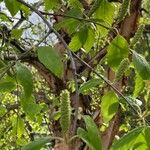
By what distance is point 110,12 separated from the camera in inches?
40.1

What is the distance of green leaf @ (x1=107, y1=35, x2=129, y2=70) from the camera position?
88 cm

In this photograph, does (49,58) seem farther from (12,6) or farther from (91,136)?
(12,6)

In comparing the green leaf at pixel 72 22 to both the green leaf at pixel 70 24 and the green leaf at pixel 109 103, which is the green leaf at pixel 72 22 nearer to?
the green leaf at pixel 70 24

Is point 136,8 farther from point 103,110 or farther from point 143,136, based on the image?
point 143,136

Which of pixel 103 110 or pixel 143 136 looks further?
pixel 103 110

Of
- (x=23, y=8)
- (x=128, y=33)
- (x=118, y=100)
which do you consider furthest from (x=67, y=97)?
(x=128, y=33)

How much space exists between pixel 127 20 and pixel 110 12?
1.91m

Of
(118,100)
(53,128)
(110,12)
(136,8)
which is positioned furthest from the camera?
(53,128)

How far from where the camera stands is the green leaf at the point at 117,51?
0.88m

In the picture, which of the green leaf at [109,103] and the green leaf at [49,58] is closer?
the green leaf at [49,58]

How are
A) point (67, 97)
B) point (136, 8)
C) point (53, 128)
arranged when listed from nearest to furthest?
point (67, 97) < point (136, 8) < point (53, 128)

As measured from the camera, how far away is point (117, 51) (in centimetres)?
89

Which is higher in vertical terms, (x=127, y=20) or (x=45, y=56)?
(x=127, y=20)

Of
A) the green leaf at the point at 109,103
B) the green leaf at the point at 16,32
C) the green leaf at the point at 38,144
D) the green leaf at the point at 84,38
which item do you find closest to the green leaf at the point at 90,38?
the green leaf at the point at 84,38
